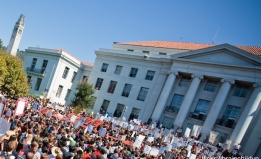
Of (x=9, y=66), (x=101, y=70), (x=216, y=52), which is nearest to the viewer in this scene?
(x=9, y=66)

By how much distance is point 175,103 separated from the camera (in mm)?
31469

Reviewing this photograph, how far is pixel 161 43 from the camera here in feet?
134

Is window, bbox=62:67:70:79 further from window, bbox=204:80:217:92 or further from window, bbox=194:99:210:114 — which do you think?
window, bbox=204:80:217:92

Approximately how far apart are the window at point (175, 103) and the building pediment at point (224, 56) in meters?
5.38

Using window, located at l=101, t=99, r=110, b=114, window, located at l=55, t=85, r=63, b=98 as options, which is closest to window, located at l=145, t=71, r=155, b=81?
window, located at l=101, t=99, r=110, b=114

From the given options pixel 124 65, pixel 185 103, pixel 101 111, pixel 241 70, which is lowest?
pixel 101 111

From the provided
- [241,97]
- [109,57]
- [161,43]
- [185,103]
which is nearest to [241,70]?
[241,97]

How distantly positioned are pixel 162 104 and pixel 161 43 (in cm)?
1410

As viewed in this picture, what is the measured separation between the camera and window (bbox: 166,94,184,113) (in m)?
31.0

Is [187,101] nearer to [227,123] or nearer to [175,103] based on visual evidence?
[175,103]

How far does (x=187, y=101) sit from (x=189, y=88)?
5.93 feet

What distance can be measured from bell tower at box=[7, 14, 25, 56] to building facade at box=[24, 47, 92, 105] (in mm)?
37711

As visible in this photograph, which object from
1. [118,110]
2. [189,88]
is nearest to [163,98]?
[189,88]

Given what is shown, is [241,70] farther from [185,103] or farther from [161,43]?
[161,43]
